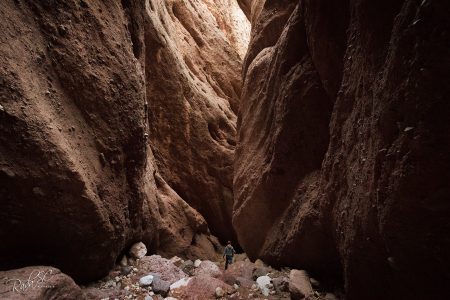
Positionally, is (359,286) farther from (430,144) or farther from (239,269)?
(239,269)

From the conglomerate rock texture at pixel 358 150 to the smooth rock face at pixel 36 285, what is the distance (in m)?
2.98

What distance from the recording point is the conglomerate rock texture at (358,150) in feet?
6.71

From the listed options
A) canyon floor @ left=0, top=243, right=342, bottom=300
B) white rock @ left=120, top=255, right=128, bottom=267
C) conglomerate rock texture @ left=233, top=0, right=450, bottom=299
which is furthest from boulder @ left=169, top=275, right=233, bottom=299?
conglomerate rock texture @ left=233, top=0, right=450, bottom=299

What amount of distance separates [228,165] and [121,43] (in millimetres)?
6364

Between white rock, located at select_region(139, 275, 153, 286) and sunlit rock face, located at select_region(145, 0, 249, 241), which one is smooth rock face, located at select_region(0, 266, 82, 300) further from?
sunlit rock face, located at select_region(145, 0, 249, 241)

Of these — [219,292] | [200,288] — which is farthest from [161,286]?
[219,292]

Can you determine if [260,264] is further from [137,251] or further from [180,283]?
[137,251]

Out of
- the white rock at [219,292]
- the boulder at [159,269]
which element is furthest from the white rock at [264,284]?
the boulder at [159,269]

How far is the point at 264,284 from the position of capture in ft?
15.2

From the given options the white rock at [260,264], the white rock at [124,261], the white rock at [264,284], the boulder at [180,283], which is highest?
the white rock at [124,261]

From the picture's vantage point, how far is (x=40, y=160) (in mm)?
3461

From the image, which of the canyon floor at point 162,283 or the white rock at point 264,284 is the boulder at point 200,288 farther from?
the white rock at point 264,284

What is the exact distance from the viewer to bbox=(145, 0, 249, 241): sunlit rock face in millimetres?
9508

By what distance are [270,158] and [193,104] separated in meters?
5.23
